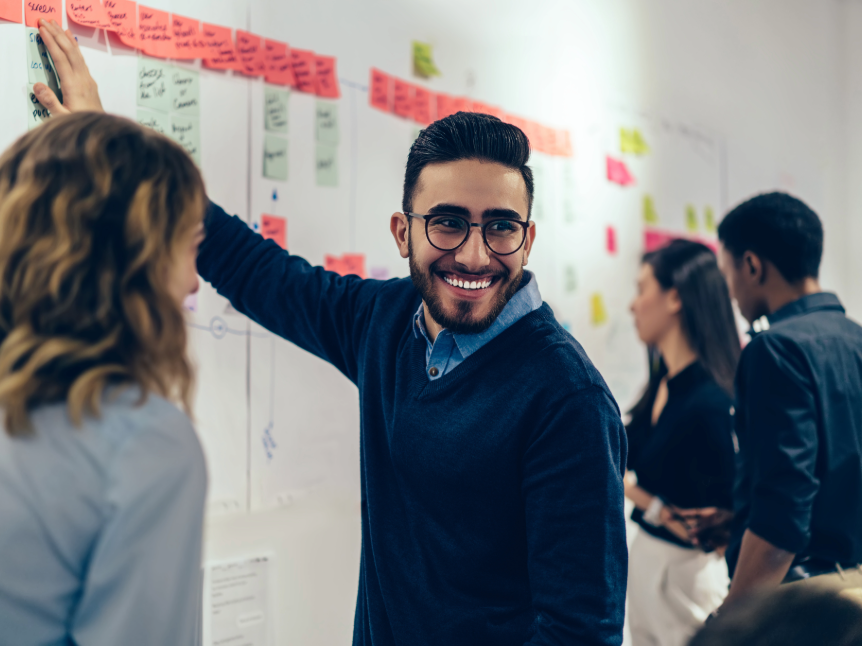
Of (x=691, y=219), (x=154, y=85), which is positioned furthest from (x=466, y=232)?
(x=691, y=219)

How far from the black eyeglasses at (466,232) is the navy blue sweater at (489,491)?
12 cm

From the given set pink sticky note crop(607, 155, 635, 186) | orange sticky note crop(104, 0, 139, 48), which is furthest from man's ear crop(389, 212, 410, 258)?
pink sticky note crop(607, 155, 635, 186)

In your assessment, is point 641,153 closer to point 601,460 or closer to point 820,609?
point 601,460

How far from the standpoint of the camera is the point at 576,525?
39.5 inches

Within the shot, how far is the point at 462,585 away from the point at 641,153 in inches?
78.6

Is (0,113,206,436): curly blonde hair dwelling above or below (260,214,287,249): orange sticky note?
below

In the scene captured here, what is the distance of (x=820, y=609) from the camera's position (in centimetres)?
51

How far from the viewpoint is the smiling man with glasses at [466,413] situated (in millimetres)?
1017

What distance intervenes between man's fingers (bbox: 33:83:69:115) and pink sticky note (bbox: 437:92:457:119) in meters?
1.01

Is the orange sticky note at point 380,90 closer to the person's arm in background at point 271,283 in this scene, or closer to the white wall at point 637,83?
the white wall at point 637,83

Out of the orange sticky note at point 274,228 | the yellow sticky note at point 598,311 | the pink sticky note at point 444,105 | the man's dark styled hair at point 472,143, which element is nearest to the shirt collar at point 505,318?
the man's dark styled hair at point 472,143

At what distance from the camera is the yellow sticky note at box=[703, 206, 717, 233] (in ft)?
9.72

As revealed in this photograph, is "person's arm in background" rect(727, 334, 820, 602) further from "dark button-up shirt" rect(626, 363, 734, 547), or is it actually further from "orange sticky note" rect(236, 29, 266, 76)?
"orange sticky note" rect(236, 29, 266, 76)

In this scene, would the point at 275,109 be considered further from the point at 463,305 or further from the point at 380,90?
the point at 463,305
